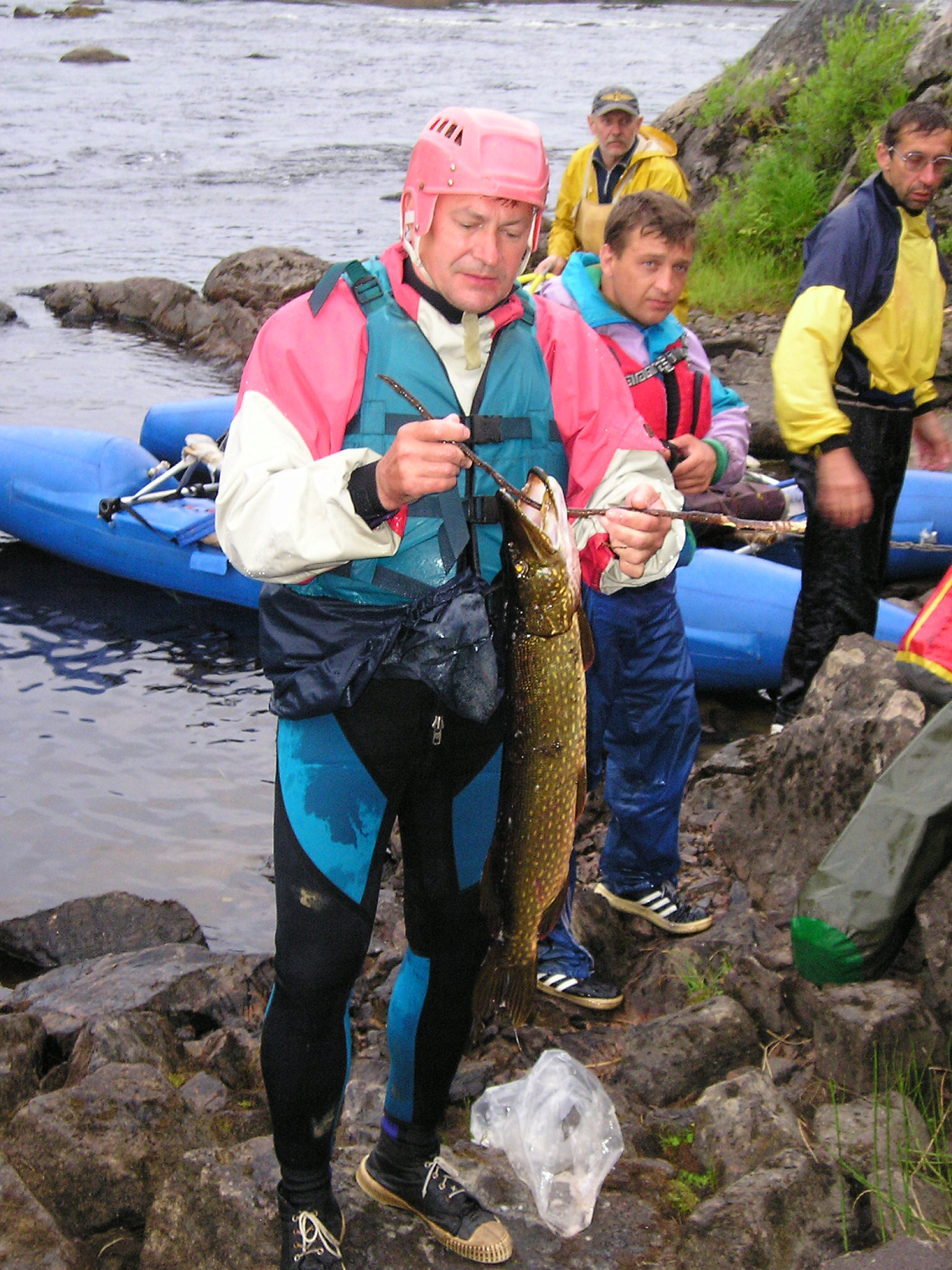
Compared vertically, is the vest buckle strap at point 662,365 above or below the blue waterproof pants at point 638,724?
above

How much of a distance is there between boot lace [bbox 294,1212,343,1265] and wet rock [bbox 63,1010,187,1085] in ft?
Result: 4.37

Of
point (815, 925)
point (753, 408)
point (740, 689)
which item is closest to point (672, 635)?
point (815, 925)

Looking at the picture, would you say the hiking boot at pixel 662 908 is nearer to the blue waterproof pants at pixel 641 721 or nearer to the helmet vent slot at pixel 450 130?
the blue waterproof pants at pixel 641 721

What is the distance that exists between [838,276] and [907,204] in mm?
454

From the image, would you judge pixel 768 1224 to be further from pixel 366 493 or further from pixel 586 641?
pixel 366 493

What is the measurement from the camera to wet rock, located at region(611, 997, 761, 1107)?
13.2ft

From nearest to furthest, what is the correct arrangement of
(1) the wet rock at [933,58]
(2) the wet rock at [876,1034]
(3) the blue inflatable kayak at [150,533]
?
(2) the wet rock at [876,1034] → (3) the blue inflatable kayak at [150,533] → (1) the wet rock at [933,58]

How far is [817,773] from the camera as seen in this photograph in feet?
16.4

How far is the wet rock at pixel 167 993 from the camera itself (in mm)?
4879

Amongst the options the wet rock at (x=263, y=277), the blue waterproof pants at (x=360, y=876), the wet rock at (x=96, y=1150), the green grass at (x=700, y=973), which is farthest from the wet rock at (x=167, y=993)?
the wet rock at (x=263, y=277)

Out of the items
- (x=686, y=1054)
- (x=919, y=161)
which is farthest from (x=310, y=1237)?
(x=919, y=161)

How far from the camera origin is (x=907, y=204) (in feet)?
17.5

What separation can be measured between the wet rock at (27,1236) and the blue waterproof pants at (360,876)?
0.76 m

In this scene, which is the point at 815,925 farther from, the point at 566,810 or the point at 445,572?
the point at 445,572
